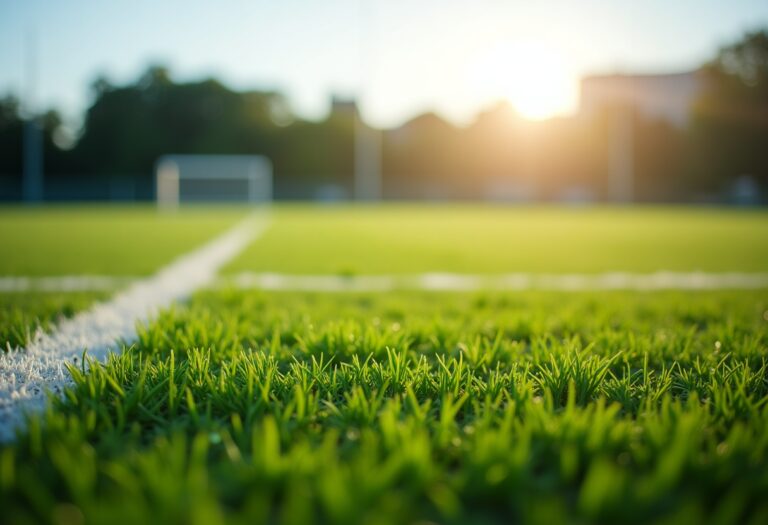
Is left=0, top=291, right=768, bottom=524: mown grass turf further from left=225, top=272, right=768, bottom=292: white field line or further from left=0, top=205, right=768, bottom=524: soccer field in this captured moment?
left=225, top=272, right=768, bottom=292: white field line

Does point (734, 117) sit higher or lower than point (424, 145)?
higher

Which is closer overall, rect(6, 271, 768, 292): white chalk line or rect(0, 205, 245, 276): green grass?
rect(6, 271, 768, 292): white chalk line

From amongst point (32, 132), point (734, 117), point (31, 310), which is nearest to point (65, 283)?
point (31, 310)

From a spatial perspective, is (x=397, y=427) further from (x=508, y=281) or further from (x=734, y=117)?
(x=734, y=117)

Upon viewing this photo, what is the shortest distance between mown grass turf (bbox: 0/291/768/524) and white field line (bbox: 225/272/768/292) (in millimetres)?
3026

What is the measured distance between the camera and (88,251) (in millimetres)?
9562

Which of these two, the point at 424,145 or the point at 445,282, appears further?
the point at 424,145

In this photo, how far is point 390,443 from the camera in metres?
1.71

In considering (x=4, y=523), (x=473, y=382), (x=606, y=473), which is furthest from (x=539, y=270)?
(x=4, y=523)

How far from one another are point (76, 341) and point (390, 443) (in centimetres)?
244

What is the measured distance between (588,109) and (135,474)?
5324 centimetres

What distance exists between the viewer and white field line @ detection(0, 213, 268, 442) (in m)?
2.23

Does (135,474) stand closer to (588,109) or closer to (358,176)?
(358,176)

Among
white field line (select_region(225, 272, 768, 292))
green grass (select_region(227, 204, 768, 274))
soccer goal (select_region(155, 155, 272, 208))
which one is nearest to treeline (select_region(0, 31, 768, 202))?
soccer goal (select_region(155, 155, 272, 208))
